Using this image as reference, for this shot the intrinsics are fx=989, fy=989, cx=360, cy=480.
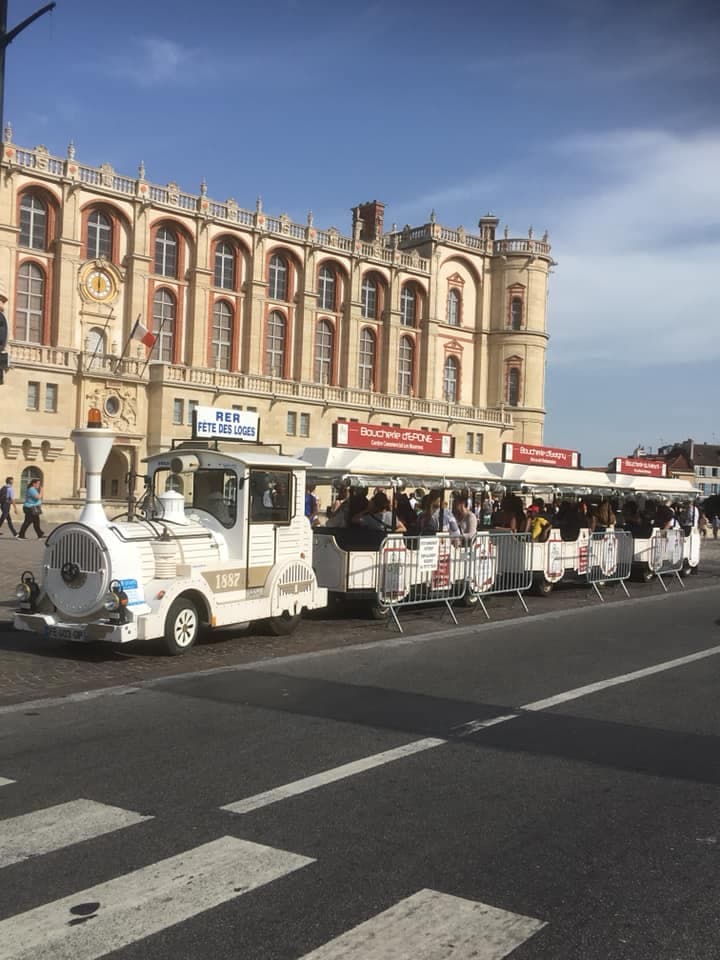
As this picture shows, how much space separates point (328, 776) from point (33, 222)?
160 ft

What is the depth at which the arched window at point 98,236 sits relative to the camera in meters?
52.4

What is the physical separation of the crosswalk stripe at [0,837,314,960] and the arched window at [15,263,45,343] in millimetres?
48621

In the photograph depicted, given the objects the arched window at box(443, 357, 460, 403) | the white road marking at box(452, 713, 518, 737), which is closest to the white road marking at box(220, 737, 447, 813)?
the white road marking at box(452, 713, 518, 737)

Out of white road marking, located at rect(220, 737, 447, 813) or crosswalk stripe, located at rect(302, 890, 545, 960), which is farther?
white road marking, located at rect(220, 737, 447, 813)

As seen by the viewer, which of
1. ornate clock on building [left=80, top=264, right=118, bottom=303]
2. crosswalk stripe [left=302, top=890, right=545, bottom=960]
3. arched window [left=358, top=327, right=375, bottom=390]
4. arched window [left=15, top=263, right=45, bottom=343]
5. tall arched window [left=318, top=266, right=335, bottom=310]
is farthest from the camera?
arched window [left=358, top=327, right=375, bottom=390]

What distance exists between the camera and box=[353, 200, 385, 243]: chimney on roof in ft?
229

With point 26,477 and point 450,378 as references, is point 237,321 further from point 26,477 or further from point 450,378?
point 450,378

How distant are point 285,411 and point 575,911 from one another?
53407 millimetres

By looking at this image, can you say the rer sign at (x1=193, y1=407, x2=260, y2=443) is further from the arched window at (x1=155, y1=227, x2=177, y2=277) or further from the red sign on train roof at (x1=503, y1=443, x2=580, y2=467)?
the arched window at (x1=155, y1=227, x2=177, y2=277)

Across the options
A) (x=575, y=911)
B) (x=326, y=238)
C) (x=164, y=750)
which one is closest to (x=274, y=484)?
(x=164, y=750)

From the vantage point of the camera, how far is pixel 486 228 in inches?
2869

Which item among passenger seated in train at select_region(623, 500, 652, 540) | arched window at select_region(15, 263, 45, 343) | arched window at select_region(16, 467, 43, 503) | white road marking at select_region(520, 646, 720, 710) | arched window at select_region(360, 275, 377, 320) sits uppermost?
arched window at select_region(360, 275, 377, 320)

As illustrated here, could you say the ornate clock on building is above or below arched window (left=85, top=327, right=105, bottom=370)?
above

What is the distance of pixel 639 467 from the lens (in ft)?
93.4
